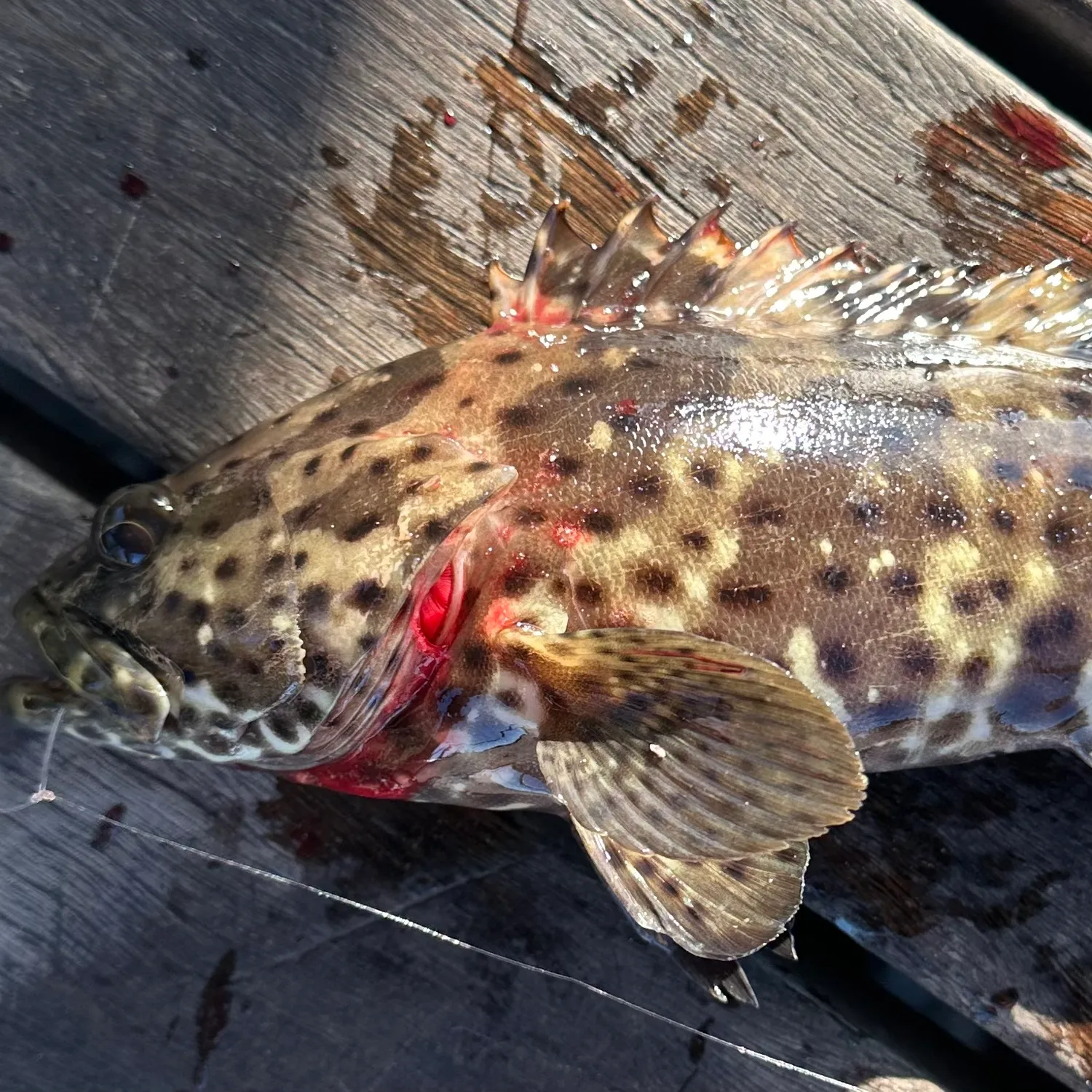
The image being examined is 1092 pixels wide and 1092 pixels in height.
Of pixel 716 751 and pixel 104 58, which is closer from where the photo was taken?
pixel 716 751

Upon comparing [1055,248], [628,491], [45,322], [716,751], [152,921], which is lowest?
[152,921]

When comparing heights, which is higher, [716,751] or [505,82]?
[505,82]

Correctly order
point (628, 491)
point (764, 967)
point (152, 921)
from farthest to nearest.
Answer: point (764, 967) → point (152, 921) → point (628, 491)

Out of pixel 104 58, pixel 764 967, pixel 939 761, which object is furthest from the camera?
pixel 764 967

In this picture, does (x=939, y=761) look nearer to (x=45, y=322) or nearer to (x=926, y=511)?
(x=926, y=511)

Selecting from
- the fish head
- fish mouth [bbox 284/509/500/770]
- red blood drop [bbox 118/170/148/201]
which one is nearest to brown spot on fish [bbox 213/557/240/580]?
the fish head

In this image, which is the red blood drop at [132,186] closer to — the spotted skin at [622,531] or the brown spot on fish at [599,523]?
the spotted skin at [622,531]

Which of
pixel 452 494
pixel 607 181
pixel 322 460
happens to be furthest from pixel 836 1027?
pixel 607 181
